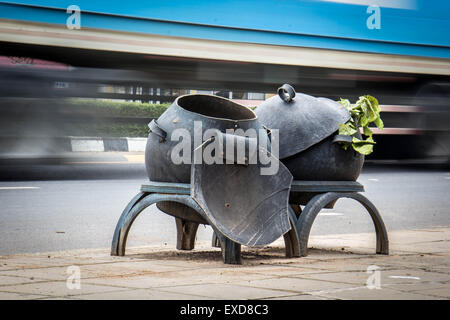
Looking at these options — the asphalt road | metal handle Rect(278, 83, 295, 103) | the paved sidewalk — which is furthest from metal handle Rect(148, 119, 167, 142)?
the asphalt road

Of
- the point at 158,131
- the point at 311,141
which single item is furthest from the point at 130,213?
the point at 311,141

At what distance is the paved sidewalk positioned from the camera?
3389 mm

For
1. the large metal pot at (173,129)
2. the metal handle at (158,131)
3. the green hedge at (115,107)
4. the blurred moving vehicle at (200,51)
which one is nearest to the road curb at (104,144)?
the blurred moving vehicle at (200,51)

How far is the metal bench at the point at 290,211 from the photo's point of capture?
4555mm

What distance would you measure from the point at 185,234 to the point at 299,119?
4.23 ft

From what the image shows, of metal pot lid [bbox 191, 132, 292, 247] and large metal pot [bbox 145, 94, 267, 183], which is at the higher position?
large metal pot [bbox 145, 94, 267, 183]

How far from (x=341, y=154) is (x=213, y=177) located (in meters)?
1.21

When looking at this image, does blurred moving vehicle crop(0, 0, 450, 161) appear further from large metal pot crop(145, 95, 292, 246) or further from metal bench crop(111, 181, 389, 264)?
large metal pot crop(145, 95, 292, 246)

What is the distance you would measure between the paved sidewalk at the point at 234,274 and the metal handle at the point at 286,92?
1.22 metres

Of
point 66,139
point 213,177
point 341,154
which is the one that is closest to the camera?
point 213,177

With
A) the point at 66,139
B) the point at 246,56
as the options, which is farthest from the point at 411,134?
the point at 66,139

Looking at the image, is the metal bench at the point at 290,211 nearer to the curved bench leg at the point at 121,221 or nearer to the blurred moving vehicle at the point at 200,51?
the curved bench leg at the point at 121,221

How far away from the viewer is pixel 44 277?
3922 millimetres

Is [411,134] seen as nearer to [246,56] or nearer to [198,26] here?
[246,56]
